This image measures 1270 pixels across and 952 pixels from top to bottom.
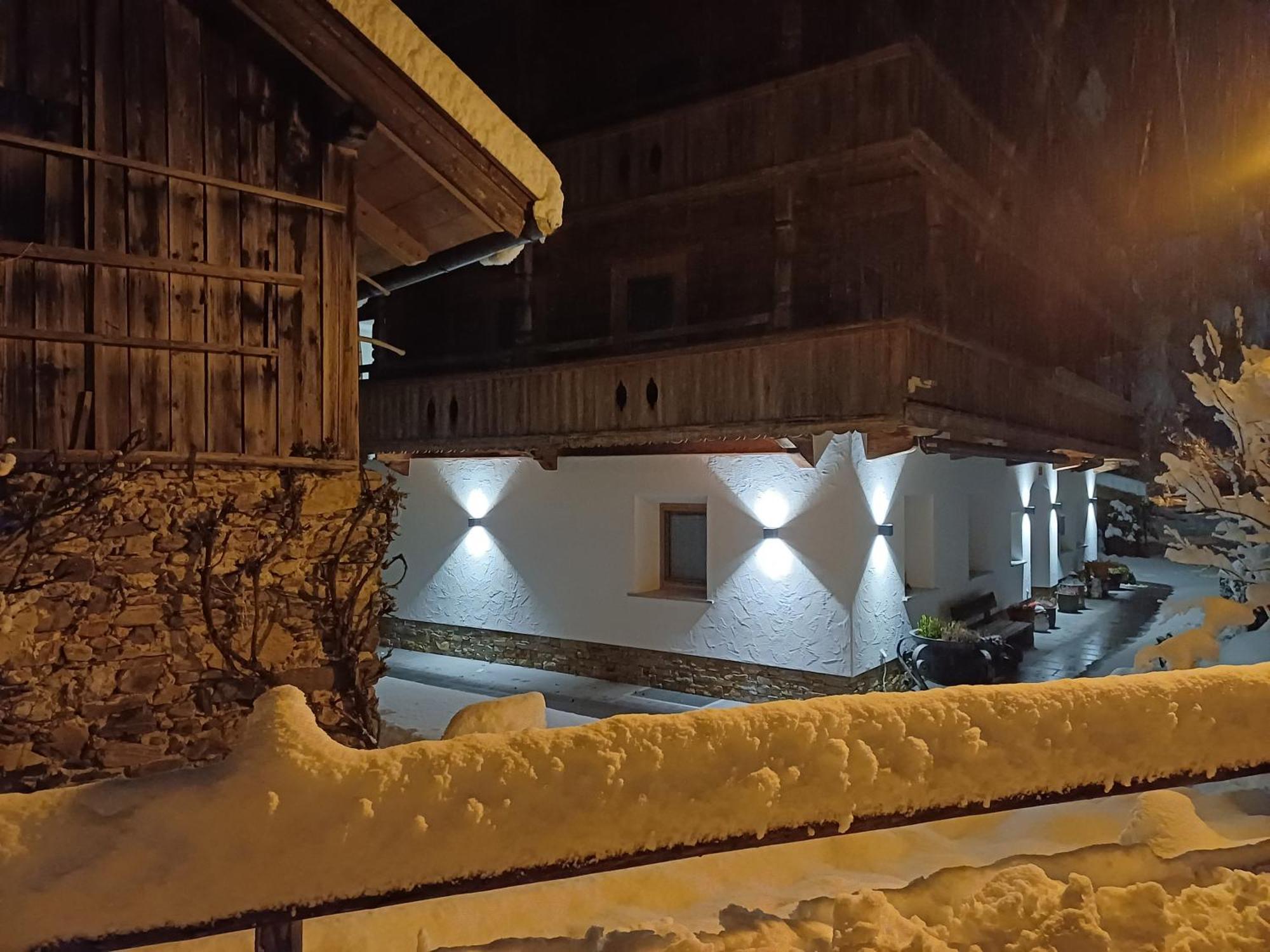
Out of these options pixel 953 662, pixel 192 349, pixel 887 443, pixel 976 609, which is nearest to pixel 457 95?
pixel 192 349

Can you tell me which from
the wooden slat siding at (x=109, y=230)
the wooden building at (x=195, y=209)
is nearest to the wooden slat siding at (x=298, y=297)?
the wooden building at (x=195, y=209)

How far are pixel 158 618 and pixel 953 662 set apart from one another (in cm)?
808

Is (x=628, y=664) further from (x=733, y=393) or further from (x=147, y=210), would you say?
(x=147, y=210)

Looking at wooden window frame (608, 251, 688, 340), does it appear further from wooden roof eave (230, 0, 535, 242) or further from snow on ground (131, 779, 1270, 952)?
snow on ground (131, 779, 1270, 952)

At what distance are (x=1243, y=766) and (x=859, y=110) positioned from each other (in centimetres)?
838

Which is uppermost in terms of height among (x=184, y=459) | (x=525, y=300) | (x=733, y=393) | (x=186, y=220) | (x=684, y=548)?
(x=525, y=300)

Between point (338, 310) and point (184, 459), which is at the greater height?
point (338, 310)

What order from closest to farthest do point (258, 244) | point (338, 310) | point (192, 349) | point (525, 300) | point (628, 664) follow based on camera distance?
point (192, 349)
point (258, 244)
point (338, 310)
point (628, 664)
point (525, 300)

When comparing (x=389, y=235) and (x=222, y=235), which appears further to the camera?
(x=389, y=235)

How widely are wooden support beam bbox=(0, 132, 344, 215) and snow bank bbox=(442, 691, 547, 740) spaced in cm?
393

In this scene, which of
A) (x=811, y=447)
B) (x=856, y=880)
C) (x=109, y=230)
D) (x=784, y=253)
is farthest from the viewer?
(x=784, y=253)

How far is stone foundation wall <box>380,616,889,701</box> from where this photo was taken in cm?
955

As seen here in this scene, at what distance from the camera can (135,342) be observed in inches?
202

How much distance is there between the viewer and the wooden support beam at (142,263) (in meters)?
4.85
